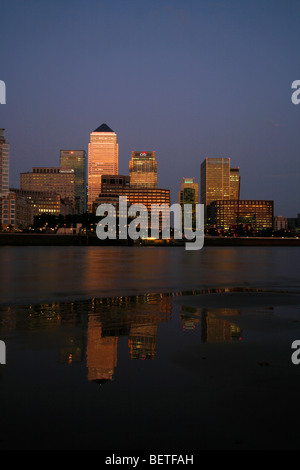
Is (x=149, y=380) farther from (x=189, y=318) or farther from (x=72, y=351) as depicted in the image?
(x=189, y=318)

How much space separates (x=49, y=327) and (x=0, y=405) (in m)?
4.53

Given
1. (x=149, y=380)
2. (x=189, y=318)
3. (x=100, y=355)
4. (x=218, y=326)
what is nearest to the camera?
(x=149, y=380)

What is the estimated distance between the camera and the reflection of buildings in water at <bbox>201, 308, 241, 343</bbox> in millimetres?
8391

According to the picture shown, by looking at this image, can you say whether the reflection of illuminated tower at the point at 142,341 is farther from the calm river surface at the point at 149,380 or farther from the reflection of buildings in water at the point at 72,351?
the reflection of buildings in water at the point at 72,351

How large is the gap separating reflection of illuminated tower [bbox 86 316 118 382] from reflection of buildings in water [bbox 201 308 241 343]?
2020mm

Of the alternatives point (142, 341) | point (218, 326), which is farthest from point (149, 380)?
point (218, 326)

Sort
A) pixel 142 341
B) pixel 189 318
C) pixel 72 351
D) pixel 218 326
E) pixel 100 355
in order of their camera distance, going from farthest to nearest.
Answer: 1. pixel 189 318
2. pixel 218 326
3. pixel 142 341
4. pixel 72 351
5. pixel 100 355

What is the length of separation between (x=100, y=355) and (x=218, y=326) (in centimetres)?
361

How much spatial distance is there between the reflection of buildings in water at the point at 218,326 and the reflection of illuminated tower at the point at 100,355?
2020mm

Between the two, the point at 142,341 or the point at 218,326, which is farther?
the point at 218,326

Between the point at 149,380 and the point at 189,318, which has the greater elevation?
the point at 149,380

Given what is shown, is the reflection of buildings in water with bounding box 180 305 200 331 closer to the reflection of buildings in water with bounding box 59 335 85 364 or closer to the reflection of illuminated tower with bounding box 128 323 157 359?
the reflection of illuminated tower with bounding box 128 323 157 359

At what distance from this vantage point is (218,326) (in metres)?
9.49

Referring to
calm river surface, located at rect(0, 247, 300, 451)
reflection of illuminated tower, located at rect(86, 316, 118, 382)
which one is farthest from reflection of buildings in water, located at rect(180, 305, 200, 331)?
reflection of illuminated tower, located at rect(86, 316, 118, 382)
